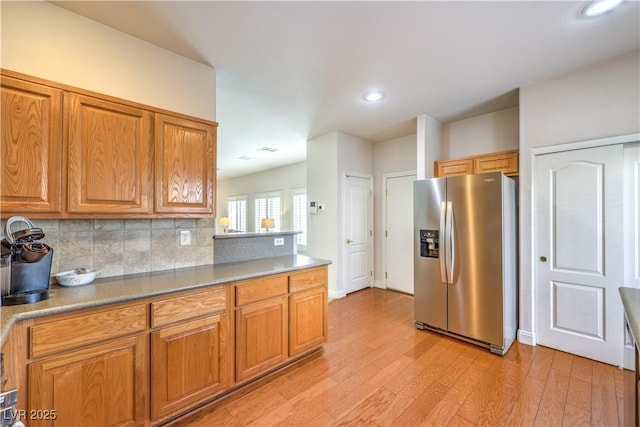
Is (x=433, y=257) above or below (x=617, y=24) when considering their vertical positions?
below

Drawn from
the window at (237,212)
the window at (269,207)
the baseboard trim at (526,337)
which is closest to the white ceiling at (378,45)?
the baseboard trim at (526,337)

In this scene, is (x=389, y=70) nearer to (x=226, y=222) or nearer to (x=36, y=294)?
(x=36, y=294)

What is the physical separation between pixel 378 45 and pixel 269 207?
6020 millimetres

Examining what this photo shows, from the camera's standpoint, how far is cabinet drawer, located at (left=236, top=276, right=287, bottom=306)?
6.47ft

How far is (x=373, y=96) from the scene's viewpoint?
3.01 meters

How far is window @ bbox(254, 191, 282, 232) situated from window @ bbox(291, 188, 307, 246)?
554 millimetres

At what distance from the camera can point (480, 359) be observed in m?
2.48

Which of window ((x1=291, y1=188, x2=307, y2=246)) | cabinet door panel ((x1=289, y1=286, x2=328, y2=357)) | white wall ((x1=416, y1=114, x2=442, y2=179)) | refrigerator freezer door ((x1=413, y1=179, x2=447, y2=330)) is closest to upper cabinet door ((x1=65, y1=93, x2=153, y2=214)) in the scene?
cabinet door panel ((x1=289, y1=286, x2=328, y2=357))

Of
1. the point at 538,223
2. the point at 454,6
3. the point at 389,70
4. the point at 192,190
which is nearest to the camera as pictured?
the point at 454,6

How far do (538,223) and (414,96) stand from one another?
1834mm

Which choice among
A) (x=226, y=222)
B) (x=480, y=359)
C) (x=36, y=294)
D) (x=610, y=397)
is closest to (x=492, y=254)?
(x=480, y=359)

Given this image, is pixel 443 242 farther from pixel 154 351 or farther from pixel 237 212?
pixel 237 212

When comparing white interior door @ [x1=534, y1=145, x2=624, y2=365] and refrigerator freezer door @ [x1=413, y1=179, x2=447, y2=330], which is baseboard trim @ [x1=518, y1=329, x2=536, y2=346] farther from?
refrigerator freezer door @ [x1=413, y1=179, x2=447, y2=330]

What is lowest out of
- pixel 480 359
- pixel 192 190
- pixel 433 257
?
pixel 480 359
